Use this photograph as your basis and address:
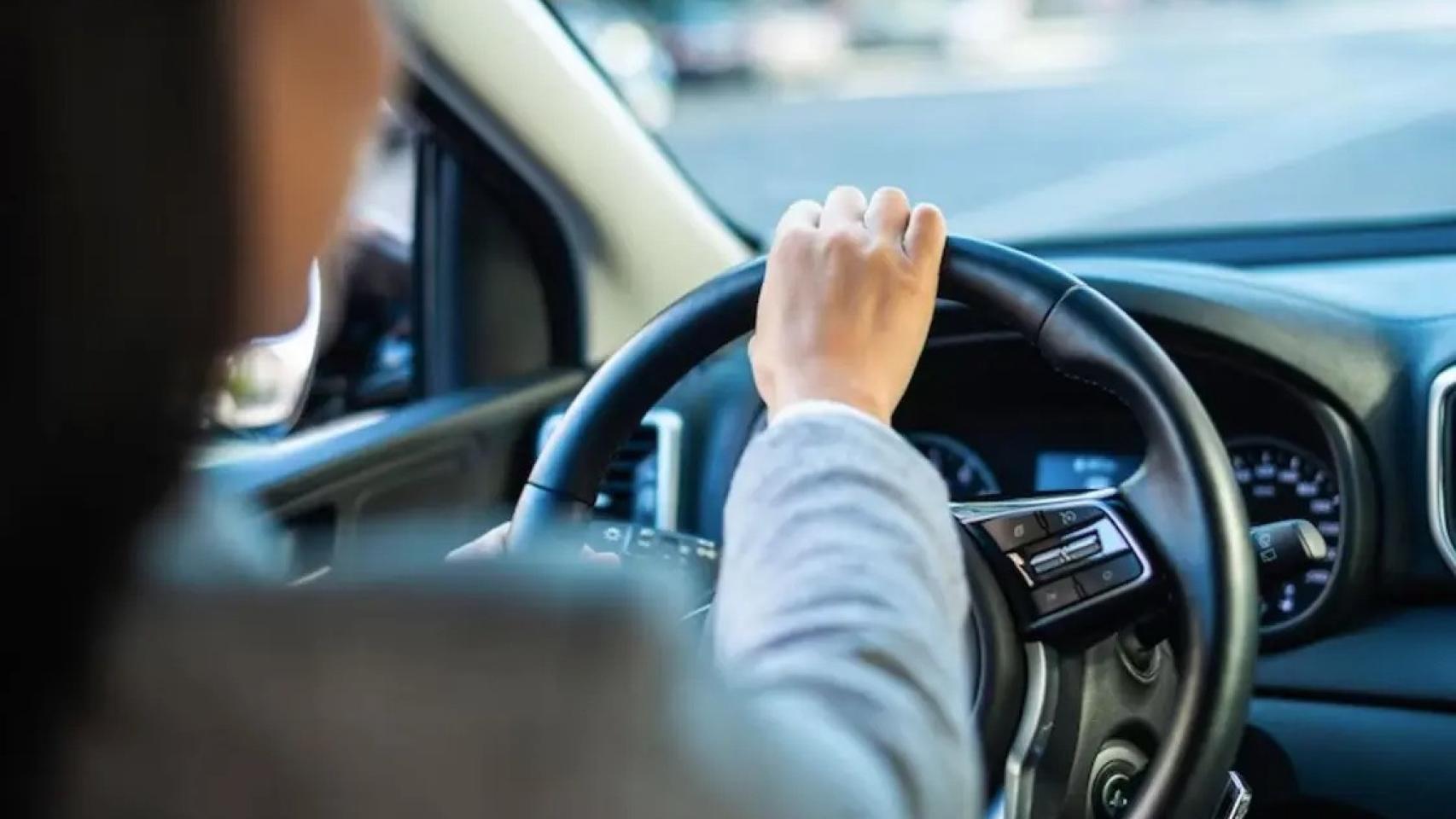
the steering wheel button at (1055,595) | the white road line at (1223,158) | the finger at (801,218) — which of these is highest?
the white road line at (1223,158)

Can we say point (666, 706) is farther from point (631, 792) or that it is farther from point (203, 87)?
point (203, 87)

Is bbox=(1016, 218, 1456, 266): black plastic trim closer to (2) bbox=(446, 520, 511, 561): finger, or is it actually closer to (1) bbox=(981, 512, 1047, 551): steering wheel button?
(1) bbox=(981, 512, 1047, 551): steering wheel button

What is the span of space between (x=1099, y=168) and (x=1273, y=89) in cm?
270

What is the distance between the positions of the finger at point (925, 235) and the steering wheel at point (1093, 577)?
0.11 m

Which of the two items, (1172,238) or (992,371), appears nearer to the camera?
(992,371)

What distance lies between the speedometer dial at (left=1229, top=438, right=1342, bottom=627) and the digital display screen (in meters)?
0.12

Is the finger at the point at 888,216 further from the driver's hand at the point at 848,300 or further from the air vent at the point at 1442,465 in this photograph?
the air vent at the point at 1442,465

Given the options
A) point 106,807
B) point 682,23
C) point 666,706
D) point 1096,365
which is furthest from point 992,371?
point 682,23

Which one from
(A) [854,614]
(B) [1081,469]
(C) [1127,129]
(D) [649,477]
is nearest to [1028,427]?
(B) [1081,469]

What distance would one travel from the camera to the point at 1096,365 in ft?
4.66

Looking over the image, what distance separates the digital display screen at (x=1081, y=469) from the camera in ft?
6.79

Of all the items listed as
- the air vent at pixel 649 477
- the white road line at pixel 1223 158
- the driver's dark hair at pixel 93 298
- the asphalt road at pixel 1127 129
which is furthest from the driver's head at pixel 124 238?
the white road line at pixel 1223 158

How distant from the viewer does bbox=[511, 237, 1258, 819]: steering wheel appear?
138 cm

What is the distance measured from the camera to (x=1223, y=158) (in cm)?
514
